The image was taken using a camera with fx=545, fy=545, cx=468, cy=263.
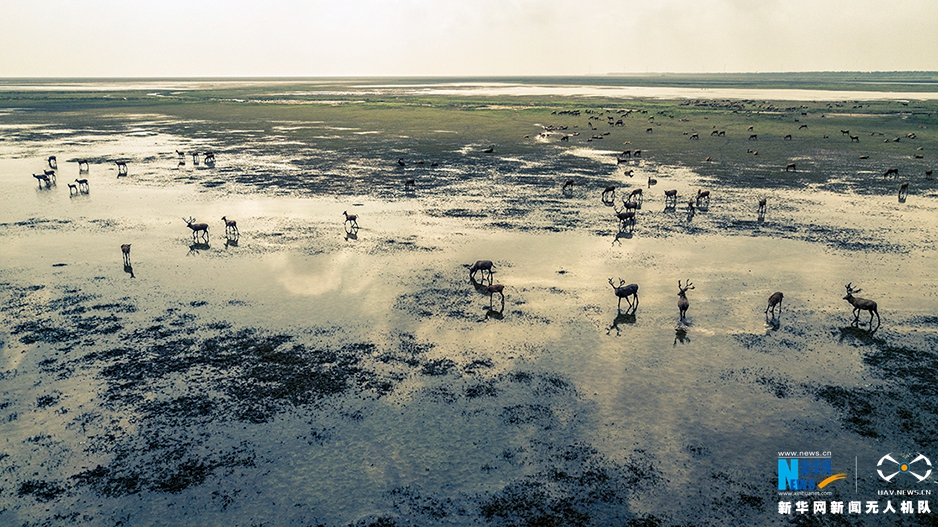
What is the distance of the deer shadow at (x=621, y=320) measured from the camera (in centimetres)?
1934

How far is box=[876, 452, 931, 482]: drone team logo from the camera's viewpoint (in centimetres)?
1253

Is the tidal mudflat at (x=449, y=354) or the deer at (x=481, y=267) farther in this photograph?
the deer at (x=481, y=267)

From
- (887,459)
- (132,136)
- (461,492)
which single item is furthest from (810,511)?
(132,136)

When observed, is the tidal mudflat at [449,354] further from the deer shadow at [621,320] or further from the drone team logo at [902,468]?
the drone team logo at [902,468]

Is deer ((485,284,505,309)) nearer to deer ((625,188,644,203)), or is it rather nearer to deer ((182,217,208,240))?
deer ((182,217,208,240))

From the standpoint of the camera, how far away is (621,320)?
2009 centimetres

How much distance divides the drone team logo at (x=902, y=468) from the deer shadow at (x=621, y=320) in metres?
8.00

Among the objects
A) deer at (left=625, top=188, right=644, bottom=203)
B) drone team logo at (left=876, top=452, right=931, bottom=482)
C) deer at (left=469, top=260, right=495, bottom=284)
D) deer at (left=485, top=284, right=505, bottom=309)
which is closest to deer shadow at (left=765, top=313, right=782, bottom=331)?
drone team logo at (left=876, top=452, right=931, bottom=482)

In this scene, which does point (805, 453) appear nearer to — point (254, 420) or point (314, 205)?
point (254, 420)

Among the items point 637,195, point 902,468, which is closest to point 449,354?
point 902,468

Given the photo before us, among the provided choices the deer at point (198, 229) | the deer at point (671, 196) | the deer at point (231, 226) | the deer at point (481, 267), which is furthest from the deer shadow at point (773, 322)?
the deer at point (198, 229)

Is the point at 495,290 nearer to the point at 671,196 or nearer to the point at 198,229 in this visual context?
the point at 198,229

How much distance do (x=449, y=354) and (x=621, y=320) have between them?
264 inches

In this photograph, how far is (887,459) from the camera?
13.0m
